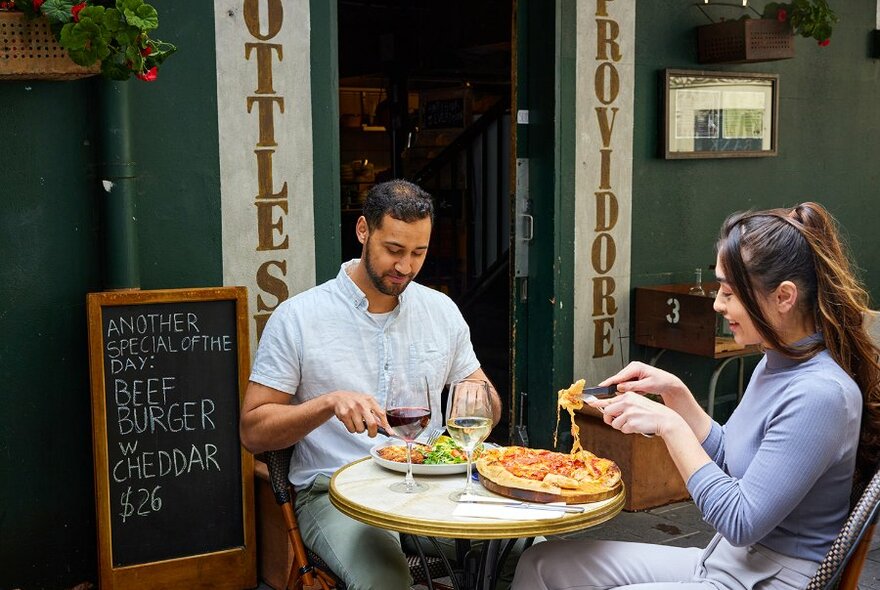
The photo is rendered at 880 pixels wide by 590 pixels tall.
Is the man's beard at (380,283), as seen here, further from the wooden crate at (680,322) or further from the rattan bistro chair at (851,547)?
the wooden crate at (680,322)

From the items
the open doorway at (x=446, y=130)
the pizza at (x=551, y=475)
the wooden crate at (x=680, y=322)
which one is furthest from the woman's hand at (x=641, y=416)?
the open doorway at (x=446, y=130)

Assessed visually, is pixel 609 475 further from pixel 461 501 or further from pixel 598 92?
pixel 598 92

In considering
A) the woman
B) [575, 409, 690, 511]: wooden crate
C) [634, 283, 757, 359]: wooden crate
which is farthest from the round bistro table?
[634, 283, 757, 359]: wooden crate

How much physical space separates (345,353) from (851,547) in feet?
5.27

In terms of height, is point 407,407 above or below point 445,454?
above

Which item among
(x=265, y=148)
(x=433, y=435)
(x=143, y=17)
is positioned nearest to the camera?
(x=433, y=435)

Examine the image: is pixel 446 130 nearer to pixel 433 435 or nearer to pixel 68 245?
pixel 68 245

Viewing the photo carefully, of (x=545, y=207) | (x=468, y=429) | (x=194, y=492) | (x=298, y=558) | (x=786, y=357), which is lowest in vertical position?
(x=194, y=492)

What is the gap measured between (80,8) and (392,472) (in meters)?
1.95

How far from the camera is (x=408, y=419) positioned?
2.54 metres

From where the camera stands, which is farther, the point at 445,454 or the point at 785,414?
the point at 445,454

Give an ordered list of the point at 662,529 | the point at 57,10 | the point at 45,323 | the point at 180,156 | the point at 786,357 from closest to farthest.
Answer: the point at 786,357 → the point at 57,10 → the point at 45,323 → the point at 180,156 → the point at 662,529

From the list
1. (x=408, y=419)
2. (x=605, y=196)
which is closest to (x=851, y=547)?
(x=408, y=419)

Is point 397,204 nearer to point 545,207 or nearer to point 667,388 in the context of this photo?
point 667,388
